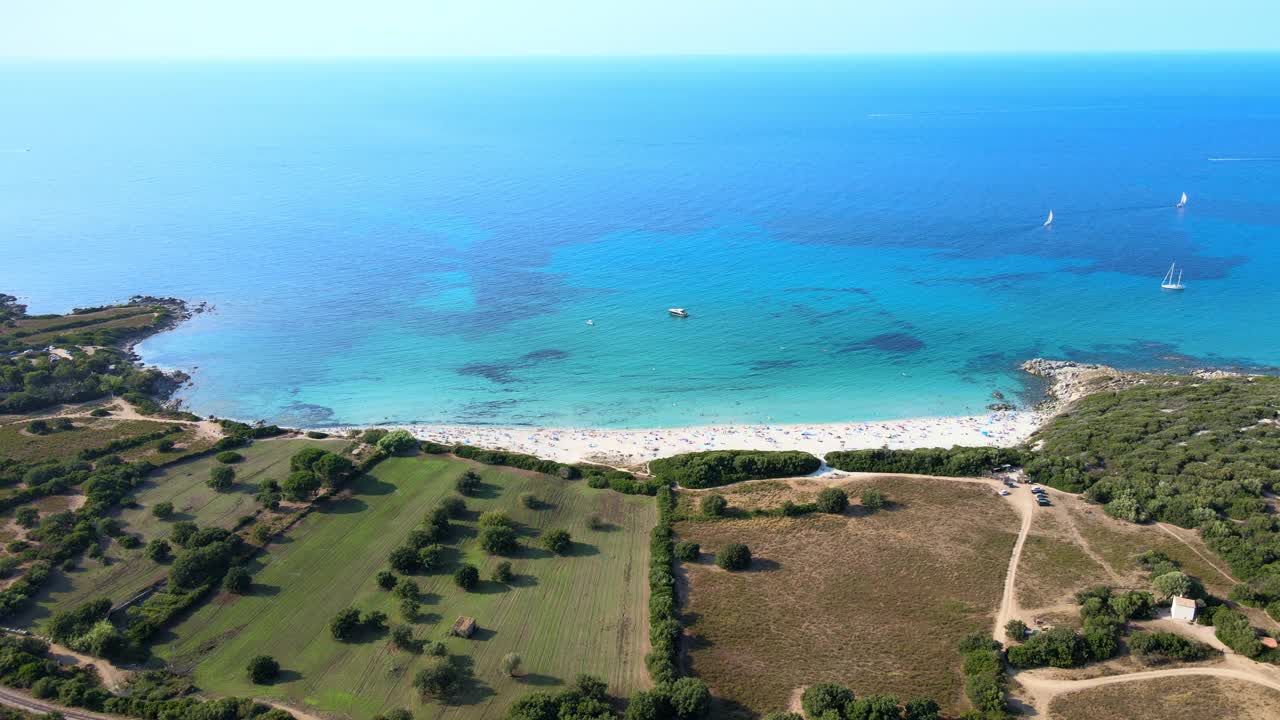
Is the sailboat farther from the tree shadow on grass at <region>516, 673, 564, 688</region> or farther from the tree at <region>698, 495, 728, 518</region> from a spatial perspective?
the tree shadow on grass at <region>516, 673, 564, 688</region>

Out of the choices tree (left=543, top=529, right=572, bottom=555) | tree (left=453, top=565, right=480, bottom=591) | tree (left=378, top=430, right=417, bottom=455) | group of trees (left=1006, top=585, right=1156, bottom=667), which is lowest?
group of trees (left=1006, top=585, right=1156, bottom=667)

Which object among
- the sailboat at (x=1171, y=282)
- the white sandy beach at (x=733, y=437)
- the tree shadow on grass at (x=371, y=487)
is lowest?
the tree shadow on grass at (x=371, y=487)

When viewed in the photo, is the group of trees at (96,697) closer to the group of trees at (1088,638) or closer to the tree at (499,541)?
the tree at (499,541)

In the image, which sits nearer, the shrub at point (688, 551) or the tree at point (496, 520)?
the shrub at point (688, 551)

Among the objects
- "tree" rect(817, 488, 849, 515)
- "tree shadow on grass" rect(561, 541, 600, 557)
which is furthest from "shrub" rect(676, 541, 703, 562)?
"tree" rect(817, 488, 849, 515)

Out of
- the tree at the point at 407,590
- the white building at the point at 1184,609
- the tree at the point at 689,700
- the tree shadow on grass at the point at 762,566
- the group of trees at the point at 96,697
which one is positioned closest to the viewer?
the tree at the point at 689,700

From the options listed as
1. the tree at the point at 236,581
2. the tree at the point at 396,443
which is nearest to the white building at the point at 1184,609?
the tree at the point at 396,443

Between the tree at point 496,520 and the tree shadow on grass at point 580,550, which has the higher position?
the tree at point 496,520
